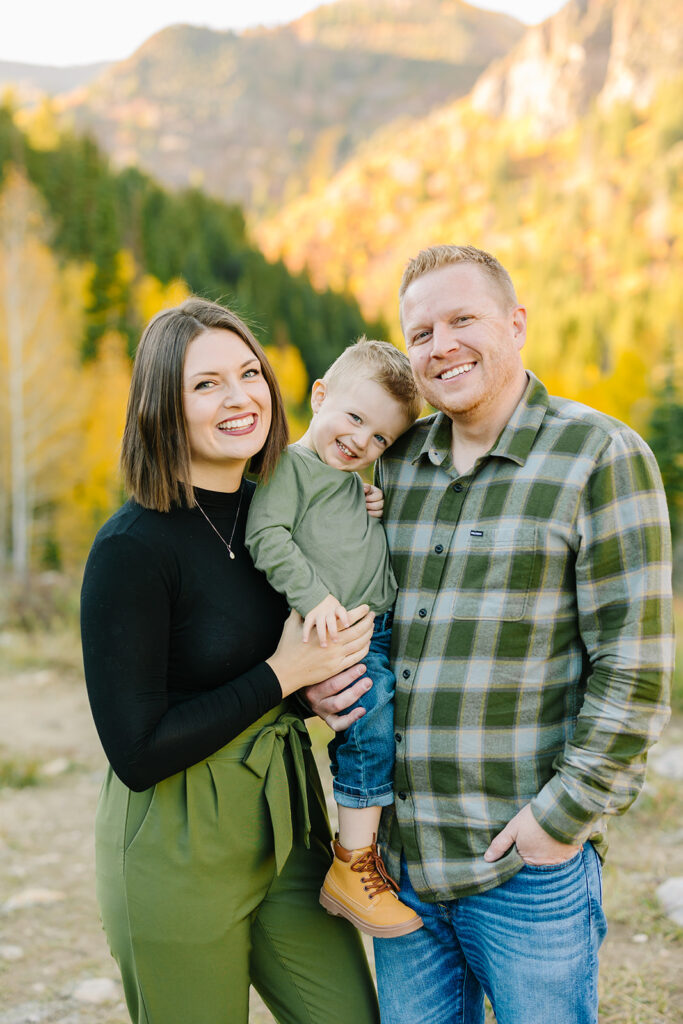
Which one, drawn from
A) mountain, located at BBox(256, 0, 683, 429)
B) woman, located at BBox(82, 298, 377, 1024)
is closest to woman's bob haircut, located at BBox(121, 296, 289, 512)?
woman, located at BBox(82, 298, 377, 1024)

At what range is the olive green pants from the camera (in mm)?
2012

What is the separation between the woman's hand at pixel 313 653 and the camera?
2.11 meters

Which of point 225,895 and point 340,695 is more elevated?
point 340,695

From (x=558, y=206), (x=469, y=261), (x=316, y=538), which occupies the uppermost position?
(x=558, y=206)

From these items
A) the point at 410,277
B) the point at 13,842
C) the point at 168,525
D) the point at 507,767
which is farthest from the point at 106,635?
the point at 13,842

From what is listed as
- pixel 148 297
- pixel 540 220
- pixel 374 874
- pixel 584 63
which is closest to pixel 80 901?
pixel 374 874

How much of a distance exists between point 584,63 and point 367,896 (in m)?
201

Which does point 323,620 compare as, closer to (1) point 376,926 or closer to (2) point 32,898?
(1) point 376,926

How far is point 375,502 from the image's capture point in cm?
240

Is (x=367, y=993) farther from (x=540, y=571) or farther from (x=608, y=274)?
(x=608, y=274)

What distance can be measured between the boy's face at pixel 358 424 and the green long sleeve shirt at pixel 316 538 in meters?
0.09

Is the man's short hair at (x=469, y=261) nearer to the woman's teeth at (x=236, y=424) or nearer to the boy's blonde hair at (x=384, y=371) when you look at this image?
the boy's blonde hair at (x=384, y=371)

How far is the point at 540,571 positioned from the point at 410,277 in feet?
2.93

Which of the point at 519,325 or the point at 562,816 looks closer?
the point at 562,816
